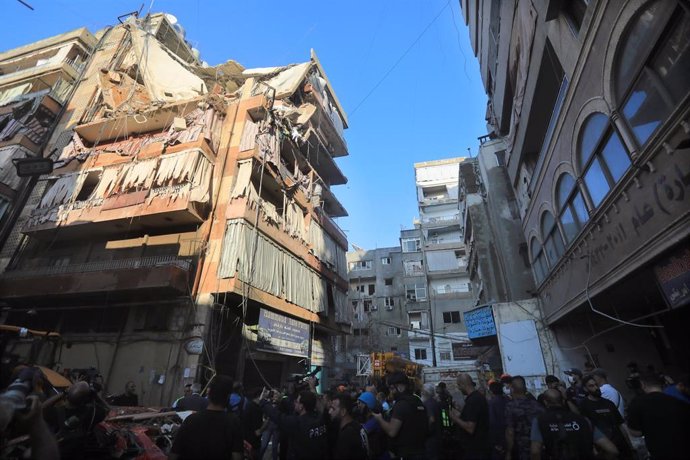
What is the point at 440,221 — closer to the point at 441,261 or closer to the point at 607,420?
the point at 441,261

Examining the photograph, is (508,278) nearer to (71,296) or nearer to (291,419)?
(291,419)

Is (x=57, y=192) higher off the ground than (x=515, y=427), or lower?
higher

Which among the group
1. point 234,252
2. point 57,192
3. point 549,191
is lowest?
point 234,252

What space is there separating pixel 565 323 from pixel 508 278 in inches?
173

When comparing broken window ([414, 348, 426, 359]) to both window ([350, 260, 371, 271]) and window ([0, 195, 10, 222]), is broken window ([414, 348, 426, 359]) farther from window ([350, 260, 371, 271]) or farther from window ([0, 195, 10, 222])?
window ([0, 195, 10, 222])

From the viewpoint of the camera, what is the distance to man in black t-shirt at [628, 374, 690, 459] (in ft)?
10.7

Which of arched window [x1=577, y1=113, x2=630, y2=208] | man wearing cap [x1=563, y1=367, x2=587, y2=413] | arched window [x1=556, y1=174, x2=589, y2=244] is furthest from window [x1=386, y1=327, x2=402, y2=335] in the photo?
arched window [x1=577, y1=113, x2=630, y2=208]

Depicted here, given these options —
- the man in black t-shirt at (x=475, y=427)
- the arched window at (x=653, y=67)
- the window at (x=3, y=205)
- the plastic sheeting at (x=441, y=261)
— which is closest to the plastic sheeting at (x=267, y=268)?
the man in black t-shirt at (x=475, y=427)

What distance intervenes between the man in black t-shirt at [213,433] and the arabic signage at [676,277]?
6.34 m

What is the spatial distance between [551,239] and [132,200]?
17256 mm

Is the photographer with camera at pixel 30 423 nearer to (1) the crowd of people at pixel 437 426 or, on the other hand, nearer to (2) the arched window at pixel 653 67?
(1) the crowd of people at pixel 437 426

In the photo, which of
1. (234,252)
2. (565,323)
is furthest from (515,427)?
(234,252)

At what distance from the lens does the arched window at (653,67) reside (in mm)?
4352

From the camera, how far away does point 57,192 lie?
54.7ft
